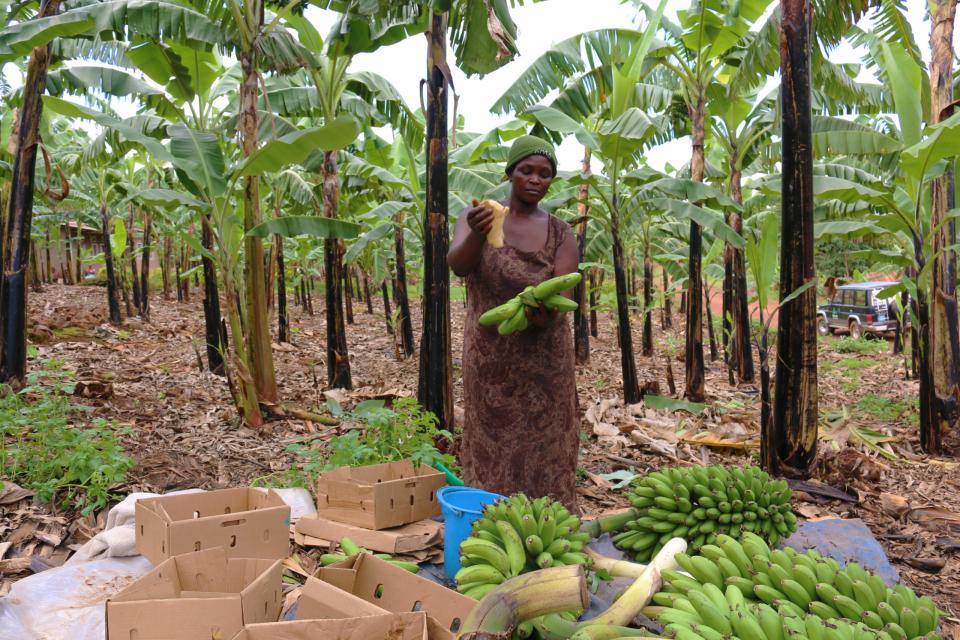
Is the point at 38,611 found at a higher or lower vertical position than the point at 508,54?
lower

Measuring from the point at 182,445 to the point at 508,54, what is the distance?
437 cm

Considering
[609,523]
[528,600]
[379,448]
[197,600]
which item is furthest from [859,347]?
[197,600]

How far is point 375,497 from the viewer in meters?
3.60

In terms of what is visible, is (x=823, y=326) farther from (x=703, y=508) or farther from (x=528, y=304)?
(x=528, y=304)

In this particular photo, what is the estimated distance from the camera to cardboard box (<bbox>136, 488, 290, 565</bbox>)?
297 centimetres

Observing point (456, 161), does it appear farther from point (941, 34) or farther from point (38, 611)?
point (38, 611)

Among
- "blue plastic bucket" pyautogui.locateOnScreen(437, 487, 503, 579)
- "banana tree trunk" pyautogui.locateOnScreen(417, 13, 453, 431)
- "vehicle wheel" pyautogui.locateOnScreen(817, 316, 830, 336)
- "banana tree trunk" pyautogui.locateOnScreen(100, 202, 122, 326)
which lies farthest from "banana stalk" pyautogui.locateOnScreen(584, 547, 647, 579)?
"vehicle wheel" pyautogui.locateOnScreen(817, 316, 830, 336)

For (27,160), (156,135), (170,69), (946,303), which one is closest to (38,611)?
(27,160)

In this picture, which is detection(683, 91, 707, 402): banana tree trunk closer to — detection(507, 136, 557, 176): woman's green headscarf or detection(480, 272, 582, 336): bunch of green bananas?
detection(507, 136, 557, 176): woman's green headscarf

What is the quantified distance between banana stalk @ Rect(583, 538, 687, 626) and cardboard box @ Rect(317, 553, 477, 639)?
50cm

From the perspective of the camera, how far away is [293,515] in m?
4.14

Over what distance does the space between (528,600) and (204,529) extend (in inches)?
69.1

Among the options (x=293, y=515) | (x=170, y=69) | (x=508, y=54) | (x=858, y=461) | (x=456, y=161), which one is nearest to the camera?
(x=293, y=515)

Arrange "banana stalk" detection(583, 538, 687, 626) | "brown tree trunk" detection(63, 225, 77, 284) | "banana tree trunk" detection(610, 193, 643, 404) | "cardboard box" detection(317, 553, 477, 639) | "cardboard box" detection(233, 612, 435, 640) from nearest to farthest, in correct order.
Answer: "cardboard box" detection(233, 612, 435, 640)
"banana stalk" detection(583, 538, 687, 626)
"cardboard box" detection(317, 553, 477, 639)
"banana tree trunk" detection(610, 193, 643, 404)
"brown tree trunk" detection(63, 225, 77, 284)
